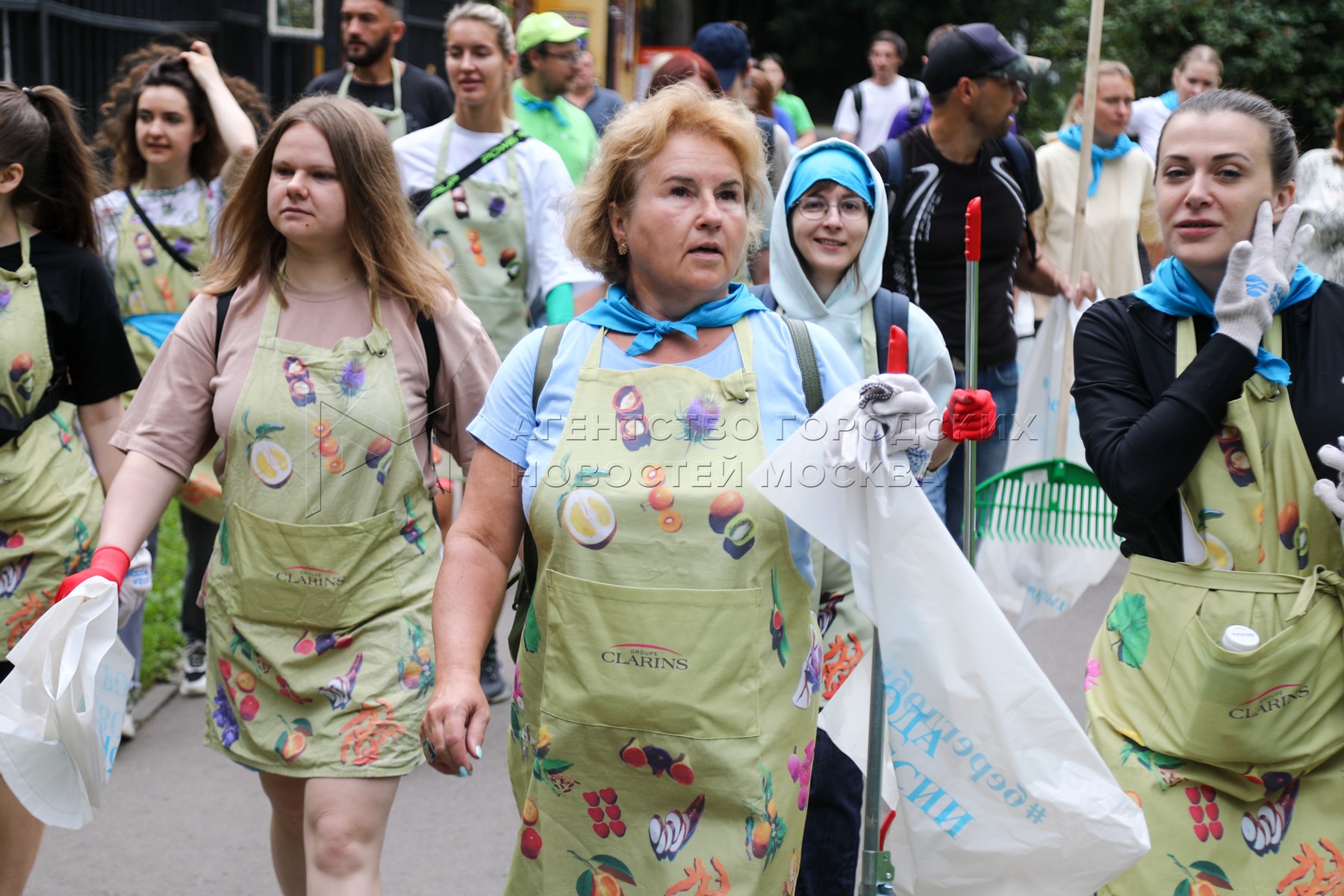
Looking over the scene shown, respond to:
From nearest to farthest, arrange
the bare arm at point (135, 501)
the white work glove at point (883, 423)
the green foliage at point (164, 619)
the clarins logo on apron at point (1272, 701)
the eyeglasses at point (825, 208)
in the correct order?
the white work glove at point (883, 423) < the clarins logo on apron at point (1272, 701) < the bare arm at point (135, 501) < the eyeglasses at point (825, 208) < the green foliage at point (164, 619)

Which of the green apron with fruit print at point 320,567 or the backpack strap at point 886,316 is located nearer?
the green apron with fruit print at point 320,567

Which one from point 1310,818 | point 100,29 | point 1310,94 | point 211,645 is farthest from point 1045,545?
point 1310,94

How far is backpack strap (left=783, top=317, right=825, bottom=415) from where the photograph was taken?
2.68 meters

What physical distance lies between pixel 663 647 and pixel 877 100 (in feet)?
40.3

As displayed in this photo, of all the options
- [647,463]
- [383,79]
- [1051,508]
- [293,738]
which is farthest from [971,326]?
[383,79]

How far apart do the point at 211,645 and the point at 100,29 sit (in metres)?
7.22

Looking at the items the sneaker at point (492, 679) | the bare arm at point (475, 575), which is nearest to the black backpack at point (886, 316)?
the bare arm at point (475, 575)

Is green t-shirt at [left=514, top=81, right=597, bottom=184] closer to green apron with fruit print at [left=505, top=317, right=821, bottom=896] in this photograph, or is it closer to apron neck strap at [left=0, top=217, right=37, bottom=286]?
apron neck strap at [left=0, top=217, right=37, bottom=286]

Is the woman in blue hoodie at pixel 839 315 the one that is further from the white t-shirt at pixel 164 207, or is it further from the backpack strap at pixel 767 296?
the white t-shirt at pixel 164 207

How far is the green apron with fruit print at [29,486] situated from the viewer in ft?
12.1

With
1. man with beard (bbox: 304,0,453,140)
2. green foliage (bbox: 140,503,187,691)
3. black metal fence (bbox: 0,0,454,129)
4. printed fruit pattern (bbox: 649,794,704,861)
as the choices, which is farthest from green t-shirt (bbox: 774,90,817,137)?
printed fruit pattern (bbox: 649,794,704,861)

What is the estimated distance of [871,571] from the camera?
8.42 feet

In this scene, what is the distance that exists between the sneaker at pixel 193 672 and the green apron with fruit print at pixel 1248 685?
13.8ft

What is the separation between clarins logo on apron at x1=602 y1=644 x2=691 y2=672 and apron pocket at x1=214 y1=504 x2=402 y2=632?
3.30 ft
